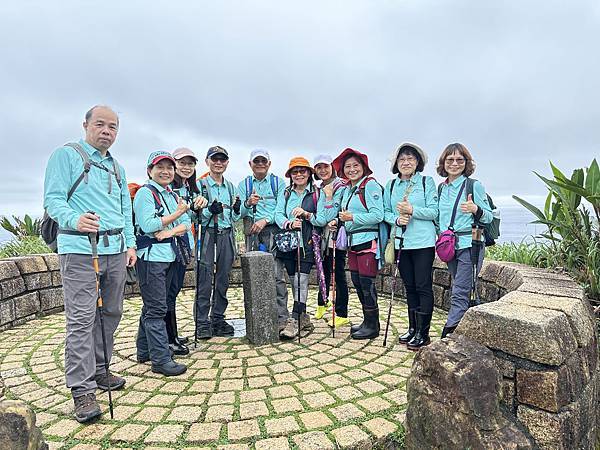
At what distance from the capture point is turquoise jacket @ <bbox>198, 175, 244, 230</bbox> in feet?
16.0

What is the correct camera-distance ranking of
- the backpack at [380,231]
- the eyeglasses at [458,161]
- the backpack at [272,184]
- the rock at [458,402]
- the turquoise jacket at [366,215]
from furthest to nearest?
the backpack at [272,184] → the backpack at [380,231] → the turquoise jacket at [366,215] → the eyeglasses at [458,161] → the rock at [458,402]

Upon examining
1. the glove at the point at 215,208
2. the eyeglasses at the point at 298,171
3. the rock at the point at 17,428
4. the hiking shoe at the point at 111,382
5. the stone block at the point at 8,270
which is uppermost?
the eyeglasses at the point at 298,171

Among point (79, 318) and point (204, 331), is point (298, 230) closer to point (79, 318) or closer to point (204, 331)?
point (204, 331)

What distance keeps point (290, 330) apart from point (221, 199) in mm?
1788

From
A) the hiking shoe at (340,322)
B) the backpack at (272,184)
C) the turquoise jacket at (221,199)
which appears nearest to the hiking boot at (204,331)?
the turquoise jacket at (221,199)

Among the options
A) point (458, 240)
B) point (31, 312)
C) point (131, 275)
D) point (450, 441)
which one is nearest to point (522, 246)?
point (458, 240)

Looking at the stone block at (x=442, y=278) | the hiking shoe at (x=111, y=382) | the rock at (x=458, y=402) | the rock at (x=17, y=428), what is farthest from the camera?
the stone block at (x=442, y=278)

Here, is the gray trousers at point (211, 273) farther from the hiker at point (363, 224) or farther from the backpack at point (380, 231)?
the backpack at point (380, 231)

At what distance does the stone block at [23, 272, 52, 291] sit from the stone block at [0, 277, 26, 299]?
0.25ft

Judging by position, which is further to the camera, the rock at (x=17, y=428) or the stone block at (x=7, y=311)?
the stone block at (x=7, y=311)

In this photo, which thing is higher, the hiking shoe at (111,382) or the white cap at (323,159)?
Answer: the white cap at (323,159)

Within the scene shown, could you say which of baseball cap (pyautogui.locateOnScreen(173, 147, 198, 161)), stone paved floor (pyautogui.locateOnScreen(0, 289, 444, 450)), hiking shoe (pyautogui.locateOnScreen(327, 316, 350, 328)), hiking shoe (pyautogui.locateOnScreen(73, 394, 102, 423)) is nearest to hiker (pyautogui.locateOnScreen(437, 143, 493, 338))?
stone paved floor (pyautogui.locateOnScreen(0, 289, 444, 450))

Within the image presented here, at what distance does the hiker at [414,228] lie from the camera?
4348 millimetres

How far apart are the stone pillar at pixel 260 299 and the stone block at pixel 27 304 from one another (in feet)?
11.8
